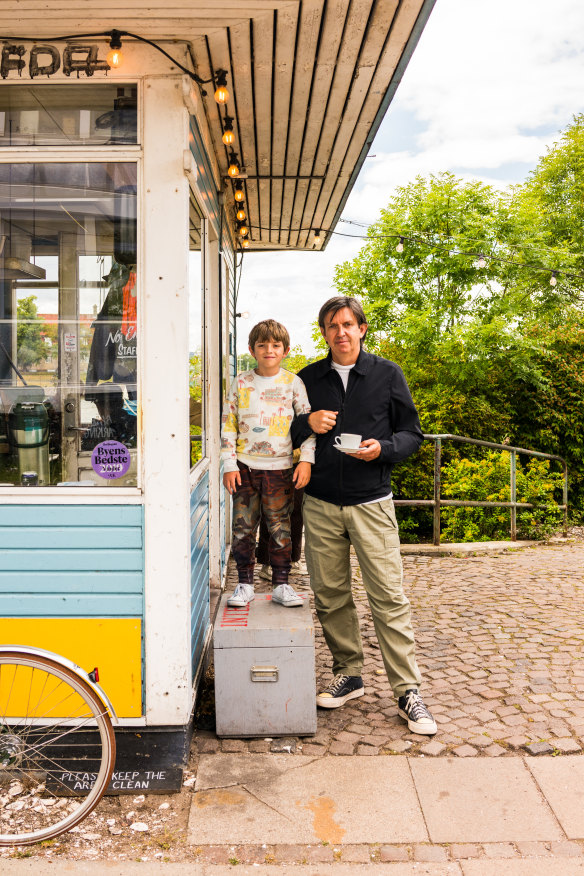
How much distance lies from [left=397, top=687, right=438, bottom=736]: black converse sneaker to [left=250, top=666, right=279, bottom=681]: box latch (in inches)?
27.1

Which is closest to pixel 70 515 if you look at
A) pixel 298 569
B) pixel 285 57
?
pixel 285 57

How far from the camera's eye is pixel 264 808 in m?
2.98

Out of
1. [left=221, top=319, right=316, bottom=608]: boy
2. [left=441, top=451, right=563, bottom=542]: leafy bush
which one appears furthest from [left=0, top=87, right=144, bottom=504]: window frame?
[left=441, top=451, right=563, bottom=542]: leafy bush

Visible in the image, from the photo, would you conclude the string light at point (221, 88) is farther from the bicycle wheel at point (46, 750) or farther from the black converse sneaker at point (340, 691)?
the black converse sneaker at point (340, 691)

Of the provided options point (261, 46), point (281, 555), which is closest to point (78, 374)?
point (281, 555)

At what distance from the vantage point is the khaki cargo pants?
3.65 m

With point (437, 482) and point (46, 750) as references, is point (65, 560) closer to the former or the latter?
point (46, 750)

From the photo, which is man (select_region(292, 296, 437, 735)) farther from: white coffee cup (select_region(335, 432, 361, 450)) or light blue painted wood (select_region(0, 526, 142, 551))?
light blue painted wood (select_region(0, 526, 142, 551))

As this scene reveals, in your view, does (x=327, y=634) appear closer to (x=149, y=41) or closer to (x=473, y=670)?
(x=473, y=670)

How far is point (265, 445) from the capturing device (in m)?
3.84

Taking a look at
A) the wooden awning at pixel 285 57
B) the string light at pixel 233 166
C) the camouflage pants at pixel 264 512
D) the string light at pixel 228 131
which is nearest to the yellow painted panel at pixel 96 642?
the camouflage pants at pixel 264 512

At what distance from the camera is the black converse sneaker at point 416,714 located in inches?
142

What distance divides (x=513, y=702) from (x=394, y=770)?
3.41 feet

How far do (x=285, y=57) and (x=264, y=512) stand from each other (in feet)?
7.46
